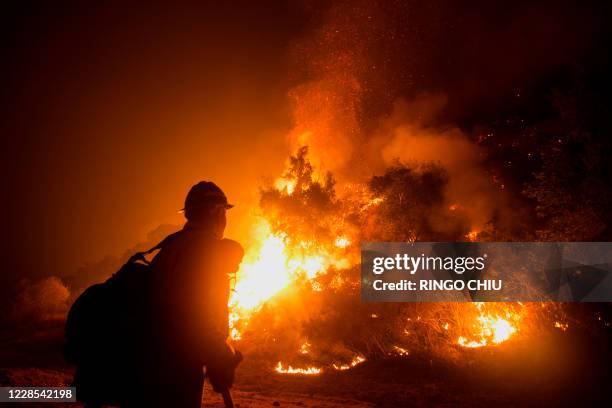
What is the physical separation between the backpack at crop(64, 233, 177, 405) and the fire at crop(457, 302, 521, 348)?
41.8 ft

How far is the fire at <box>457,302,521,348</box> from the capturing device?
12.9 m

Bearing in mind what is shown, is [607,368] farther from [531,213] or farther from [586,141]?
[586,141]

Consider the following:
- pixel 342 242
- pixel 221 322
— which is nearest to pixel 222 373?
pixel 221 322

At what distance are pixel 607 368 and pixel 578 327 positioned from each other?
1.34 meters

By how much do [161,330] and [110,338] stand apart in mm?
376

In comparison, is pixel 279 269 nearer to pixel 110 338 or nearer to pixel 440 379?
pixel 440 379

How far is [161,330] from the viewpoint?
8.07 ft

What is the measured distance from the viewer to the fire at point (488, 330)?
1289 centimetres

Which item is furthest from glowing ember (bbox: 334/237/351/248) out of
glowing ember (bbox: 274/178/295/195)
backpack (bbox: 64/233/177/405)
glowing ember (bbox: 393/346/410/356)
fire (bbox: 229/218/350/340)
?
backpack (bbox: 64/233/177/405)

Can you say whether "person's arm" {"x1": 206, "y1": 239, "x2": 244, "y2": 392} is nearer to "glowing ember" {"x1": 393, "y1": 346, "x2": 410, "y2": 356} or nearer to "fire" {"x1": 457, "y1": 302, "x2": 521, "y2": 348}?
"glowing ember" {"x1": 393, "y1": 346, "x2": 410, "y2": 356}

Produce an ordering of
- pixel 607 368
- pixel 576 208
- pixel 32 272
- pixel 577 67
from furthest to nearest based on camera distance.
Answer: pixel 32 272 → pixel 577 67 → pixel 576 208 → pixel 607 368

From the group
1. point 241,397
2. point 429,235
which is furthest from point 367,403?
point 429,235

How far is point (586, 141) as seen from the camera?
12.2 m

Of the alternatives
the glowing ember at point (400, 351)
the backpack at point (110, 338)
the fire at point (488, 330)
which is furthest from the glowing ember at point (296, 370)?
the backpack at point (110, 338)
